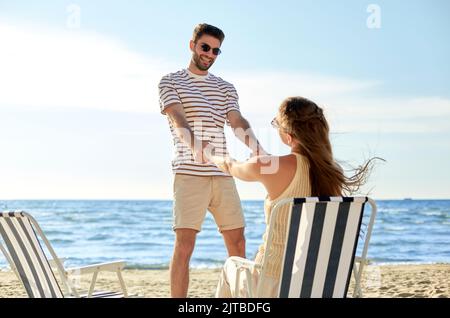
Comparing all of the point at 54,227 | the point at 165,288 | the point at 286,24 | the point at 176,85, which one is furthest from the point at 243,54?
the point at 176,85

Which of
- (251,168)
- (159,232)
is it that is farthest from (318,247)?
(159,232)

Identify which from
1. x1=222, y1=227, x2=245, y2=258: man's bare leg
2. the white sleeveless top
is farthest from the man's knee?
the white sleeveless top

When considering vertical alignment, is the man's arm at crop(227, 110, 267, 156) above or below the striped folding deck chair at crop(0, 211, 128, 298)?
above

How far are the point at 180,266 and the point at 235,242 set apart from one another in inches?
15.1

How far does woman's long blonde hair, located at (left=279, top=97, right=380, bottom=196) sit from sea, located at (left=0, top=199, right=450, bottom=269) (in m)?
11.0

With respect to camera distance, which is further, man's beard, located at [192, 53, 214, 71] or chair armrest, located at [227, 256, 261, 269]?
man's beard, located at [192, 53, 214, 71]

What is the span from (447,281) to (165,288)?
133 inches

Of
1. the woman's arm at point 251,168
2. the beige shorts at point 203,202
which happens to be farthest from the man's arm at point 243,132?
the woman's arm at point 251,168

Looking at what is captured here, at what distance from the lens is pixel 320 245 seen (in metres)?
3.24

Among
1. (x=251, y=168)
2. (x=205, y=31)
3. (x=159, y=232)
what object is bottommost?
(x=159, y=232)

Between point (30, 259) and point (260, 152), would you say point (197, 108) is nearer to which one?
point (260, 152)

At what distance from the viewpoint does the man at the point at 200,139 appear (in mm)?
4184

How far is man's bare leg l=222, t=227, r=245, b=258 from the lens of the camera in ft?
14.3

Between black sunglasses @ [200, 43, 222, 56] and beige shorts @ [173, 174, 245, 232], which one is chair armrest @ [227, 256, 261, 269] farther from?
black sunglasses @ [200, 43, 222, 56]
